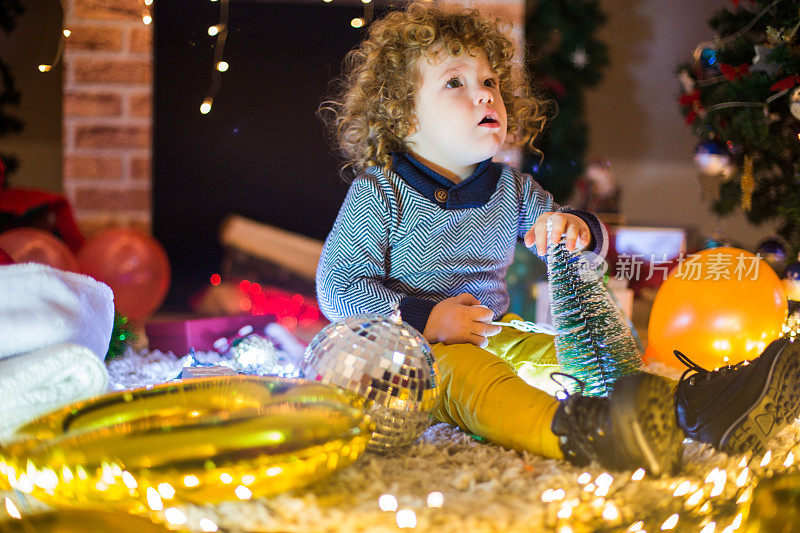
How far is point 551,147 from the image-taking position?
2.49 meters

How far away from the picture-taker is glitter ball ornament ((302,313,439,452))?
79 cm

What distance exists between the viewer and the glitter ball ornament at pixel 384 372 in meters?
0.79

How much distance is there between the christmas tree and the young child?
47 centimetres

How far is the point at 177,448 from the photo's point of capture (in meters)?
0.62

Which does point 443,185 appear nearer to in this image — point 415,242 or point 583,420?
point 415,242

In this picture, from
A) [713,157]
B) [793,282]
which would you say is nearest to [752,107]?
[713,157]

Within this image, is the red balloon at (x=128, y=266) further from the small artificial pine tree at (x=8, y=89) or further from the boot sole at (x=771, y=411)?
the boot sole at (x=771, y=411)

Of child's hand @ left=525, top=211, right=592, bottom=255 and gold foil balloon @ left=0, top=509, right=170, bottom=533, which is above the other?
child's hand @ left=525, top=211, right=592, bottom=255

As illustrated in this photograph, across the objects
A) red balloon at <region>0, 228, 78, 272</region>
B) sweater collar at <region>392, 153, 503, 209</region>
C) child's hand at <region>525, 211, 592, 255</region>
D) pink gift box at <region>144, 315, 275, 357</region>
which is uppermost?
sweater collar at <region>392, 153, 503, 209</region>

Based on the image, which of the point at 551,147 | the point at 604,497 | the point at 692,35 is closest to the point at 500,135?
the point at 604,497

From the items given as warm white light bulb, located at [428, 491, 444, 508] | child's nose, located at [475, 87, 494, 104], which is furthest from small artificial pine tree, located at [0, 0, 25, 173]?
warm white light bulb, located at [428, 491, 444, 508]

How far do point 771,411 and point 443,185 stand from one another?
0.59 metres

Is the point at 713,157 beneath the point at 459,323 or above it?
above

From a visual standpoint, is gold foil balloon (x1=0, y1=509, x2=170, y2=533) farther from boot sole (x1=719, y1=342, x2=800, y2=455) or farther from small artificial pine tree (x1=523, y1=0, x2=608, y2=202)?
small artificial pine tree (x1=523, y1=0, x2=608, y2=202)
